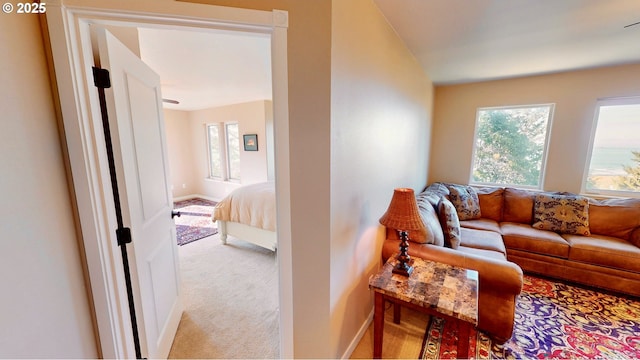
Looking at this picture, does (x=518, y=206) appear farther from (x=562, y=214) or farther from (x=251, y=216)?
(x=251, y=216)

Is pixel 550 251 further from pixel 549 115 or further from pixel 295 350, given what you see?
pixel 295 350

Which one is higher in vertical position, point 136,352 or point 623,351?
point 136,352

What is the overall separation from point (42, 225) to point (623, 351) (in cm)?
352

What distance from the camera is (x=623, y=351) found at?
64.8 inches

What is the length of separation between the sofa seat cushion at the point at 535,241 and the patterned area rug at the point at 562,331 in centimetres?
41

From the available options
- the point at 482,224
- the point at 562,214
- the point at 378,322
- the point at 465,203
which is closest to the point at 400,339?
the point at 378,322

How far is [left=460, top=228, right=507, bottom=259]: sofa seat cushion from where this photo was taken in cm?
231

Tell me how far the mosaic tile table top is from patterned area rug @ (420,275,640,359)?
1.52ft

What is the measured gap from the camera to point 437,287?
56.1 inches

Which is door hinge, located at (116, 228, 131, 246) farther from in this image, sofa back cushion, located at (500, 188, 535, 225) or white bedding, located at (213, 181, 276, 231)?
sofa back cushion, located at (500, 188, 535, 225)

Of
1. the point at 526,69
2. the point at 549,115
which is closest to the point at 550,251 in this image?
the point at 549,115

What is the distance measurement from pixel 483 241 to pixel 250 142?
4651mm

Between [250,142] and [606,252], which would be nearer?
[606,252]

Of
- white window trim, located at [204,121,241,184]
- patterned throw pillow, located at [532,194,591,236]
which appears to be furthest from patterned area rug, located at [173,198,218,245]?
patterned throw pillow, located at [532,194,591,236]
